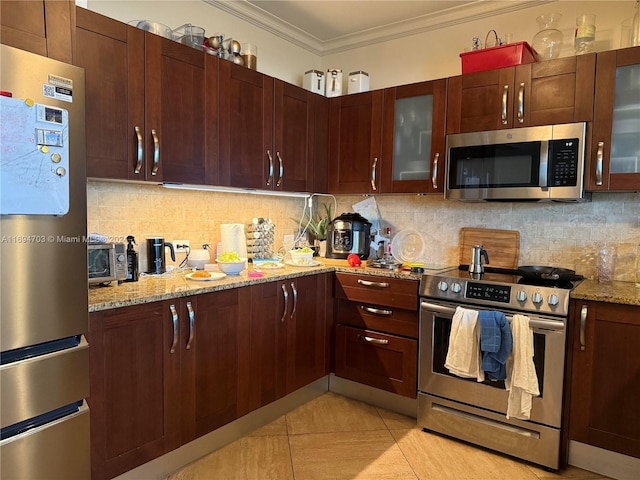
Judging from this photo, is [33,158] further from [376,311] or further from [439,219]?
[439,219]

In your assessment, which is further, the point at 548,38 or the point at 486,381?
the point at 548,38

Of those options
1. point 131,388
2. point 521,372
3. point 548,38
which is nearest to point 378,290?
point 521,372

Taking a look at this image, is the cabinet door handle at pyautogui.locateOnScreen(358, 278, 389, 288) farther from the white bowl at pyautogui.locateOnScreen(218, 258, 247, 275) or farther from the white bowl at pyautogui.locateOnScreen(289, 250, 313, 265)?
the white bowl at pyautogui.locateOnScreen(218, 258, 247, 275)

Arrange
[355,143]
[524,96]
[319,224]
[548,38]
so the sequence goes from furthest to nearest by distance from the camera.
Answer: [319,224]
[355,143]
[548,38]
[524,96]

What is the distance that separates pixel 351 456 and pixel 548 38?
2.73 m

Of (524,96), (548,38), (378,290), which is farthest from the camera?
(378,290)

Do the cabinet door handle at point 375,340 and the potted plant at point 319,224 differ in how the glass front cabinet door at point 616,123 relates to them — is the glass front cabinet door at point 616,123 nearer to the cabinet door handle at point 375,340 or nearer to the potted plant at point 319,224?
the cabinet door handle at point 375,340

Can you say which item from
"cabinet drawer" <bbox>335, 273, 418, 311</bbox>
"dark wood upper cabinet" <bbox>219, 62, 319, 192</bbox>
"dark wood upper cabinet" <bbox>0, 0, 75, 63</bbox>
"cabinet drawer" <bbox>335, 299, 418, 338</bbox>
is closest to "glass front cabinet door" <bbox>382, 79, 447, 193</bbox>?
"dark wood upper cabinet" <bbox>219, 62, 319, 192</bbox>

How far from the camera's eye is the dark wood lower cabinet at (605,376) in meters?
2.09

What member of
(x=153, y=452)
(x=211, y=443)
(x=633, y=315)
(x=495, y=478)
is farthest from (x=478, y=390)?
(x=153, y=452)

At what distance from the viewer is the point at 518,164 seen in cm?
258

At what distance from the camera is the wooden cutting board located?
293cm

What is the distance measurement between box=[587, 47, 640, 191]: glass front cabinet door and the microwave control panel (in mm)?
85

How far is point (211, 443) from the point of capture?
2342mm
